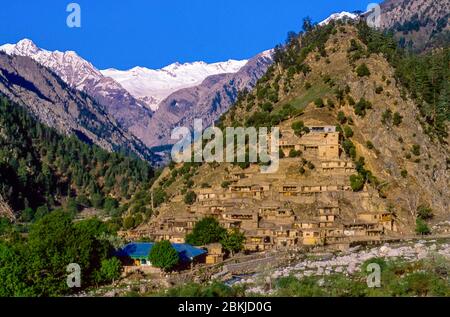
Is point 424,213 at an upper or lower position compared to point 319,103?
lower

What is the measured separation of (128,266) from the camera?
9219 centimetres

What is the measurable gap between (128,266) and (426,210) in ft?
167

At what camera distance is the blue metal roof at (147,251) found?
9381 cm

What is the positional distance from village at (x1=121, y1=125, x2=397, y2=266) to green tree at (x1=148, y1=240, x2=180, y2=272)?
7.43 m

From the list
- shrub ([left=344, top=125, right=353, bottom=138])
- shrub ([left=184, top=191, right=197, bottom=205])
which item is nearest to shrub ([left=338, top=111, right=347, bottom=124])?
shrub ([left=344, top=125, right=353, bottom=138])

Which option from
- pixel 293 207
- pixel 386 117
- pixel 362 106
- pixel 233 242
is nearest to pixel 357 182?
pixel 293 207

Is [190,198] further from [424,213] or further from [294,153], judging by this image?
[424,213]

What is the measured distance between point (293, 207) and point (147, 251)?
28107mm

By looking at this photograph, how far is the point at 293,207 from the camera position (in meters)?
115

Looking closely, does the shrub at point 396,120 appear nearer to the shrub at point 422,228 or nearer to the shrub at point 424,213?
the shrub at point 424,213

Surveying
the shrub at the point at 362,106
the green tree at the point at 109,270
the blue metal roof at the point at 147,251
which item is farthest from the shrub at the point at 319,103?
the green tree at the point at 109,270

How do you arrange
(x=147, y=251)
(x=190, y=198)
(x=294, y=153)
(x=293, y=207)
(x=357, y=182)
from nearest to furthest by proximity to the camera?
(x=147, y=251) < (x=293, y=207) < (x=357, y=182) < (x=294, y=153) < (x=190, y=198)
